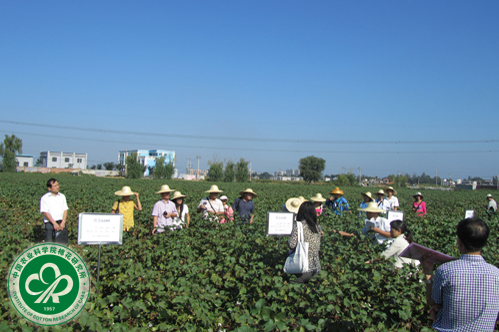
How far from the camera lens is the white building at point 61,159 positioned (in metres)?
102

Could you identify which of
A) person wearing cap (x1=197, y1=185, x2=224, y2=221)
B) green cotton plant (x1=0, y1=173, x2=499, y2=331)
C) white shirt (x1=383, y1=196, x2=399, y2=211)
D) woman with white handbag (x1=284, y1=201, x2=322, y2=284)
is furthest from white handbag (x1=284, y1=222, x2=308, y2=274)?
white shirt (x1=383, y1=196, x2=399, y2=211)

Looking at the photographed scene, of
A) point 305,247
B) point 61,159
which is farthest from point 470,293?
point 61,159

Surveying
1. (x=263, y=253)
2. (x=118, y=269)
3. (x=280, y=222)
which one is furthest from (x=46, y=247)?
(x=280, y=222)

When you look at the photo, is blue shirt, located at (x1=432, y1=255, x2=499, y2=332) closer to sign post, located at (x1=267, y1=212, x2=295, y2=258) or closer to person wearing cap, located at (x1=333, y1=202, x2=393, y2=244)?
person wearing cap, located at (x1=333, y1=202, x2=393, y2=244)

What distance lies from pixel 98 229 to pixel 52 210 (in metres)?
2.42

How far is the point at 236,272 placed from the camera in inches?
156

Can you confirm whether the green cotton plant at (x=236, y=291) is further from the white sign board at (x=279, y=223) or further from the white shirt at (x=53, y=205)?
the white shirt at (x=53, y=205)

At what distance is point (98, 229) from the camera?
167 inches

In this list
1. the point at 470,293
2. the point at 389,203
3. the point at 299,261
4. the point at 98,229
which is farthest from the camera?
the point at 389,203

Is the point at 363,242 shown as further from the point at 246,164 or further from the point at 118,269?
the point at 246,164

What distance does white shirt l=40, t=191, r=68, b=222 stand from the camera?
19.6ft

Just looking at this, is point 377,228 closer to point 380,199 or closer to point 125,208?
point 125,208

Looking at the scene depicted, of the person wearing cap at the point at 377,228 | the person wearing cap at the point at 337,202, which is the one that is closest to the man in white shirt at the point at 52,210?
the person wearing cap at the point at 377,228

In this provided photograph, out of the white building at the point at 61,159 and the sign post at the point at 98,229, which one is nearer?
the sign post at the point at 98,229
